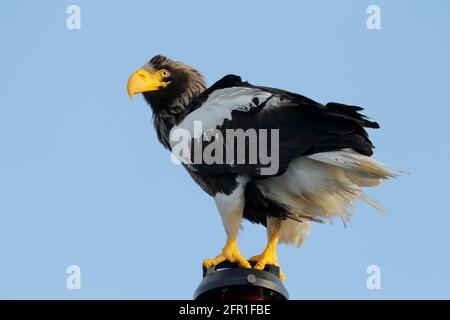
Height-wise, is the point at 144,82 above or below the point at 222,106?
above

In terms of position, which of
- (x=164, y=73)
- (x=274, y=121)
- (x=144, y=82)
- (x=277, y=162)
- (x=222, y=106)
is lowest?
(x=277, y=162)

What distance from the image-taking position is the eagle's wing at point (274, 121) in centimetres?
819

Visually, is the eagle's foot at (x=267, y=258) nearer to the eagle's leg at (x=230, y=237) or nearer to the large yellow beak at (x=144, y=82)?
the eagle's leg at (x=230, y=237)

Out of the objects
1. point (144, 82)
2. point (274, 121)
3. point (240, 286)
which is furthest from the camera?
point (144, 82)

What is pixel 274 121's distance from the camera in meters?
8.53

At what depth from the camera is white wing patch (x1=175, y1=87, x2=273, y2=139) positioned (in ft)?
28.8

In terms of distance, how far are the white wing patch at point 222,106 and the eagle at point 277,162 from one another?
0.4 inches

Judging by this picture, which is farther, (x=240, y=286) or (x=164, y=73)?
(x=164, y=73)

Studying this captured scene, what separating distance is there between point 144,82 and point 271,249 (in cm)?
230

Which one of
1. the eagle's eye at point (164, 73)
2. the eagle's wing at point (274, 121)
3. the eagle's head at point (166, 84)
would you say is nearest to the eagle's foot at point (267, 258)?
the eagle's wing at point (274, 121)

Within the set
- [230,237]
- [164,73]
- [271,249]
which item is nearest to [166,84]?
[164,73]

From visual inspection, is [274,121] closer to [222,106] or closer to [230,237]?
[222,106]
